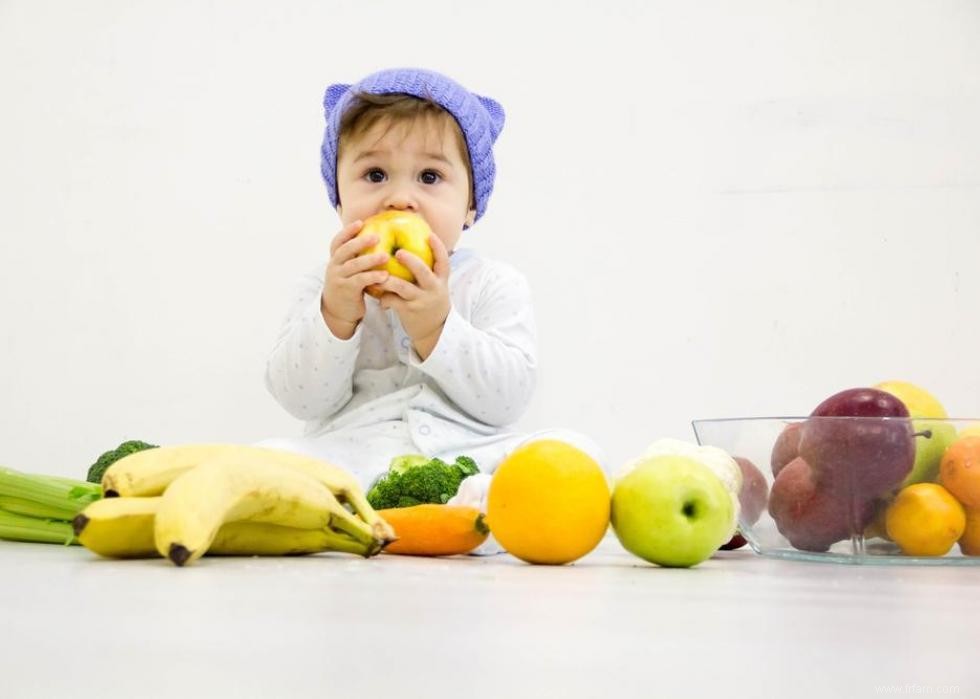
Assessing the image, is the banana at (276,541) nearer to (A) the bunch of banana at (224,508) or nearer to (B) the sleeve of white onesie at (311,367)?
(A) the bunch of banana at (224,508)

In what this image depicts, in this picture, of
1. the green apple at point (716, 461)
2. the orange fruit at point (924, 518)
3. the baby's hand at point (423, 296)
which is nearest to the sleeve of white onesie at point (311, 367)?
the baby's hand at point (423, 296)

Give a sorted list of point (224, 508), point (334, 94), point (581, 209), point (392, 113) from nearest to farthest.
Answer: point (224, 508) → point (392, 113) → point (334, 94) → point (581, 209)

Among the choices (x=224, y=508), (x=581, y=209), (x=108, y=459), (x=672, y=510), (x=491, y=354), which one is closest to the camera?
(x=224, y=508)

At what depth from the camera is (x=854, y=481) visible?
121 cm

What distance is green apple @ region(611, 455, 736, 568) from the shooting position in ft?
3.78

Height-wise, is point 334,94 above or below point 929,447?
above

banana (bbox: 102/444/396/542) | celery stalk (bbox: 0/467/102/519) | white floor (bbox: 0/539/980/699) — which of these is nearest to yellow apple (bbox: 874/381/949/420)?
white floor (bbox: 0/539/980/699)

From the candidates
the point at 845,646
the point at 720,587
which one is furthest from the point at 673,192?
the point at 845,646

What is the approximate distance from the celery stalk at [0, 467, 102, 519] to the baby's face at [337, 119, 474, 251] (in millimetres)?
703

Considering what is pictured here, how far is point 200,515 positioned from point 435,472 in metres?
0.53

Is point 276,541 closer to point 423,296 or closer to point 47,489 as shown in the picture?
point 47,489

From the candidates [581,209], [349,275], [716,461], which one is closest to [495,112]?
[581,209]

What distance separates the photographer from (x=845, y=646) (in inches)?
27.8

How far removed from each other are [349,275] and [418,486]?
0.32 metres
